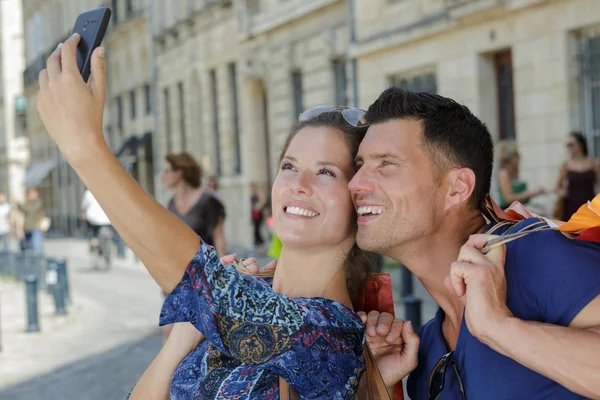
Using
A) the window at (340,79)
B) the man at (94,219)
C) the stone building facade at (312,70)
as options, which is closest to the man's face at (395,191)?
the stone building facade at (312,70)

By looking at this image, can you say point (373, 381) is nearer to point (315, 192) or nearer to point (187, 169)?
point (315, 192)

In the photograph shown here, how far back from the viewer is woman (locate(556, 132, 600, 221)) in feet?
33.3

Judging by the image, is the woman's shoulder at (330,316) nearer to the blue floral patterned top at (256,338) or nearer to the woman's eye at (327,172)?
the blue floral patterned top at (256,338)

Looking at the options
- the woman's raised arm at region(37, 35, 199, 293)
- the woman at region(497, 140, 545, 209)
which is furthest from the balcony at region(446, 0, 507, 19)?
the woman's raised arm at region(37, 35, 199, 293)

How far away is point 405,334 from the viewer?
2.71 metres

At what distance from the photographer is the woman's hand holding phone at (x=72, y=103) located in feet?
6.48

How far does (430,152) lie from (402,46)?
14247 millimetres

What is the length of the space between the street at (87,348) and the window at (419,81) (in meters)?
5.58

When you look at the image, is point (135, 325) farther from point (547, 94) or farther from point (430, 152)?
point (430, 152)

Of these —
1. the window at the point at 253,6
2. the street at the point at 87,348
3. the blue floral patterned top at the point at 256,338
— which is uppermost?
the window at the point at 253,6

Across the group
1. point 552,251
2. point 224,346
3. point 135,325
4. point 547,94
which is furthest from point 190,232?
point 547,94

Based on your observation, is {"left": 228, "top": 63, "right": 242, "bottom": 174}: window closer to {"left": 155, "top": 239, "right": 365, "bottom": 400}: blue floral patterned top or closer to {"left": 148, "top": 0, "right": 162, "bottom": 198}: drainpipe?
{"left": 148, "top": 0, "right": 162, "bottom": 198}: drainpipe

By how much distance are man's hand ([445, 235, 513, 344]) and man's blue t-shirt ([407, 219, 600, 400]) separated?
5 centimetres

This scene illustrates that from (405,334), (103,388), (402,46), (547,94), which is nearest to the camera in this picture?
(405,334)
